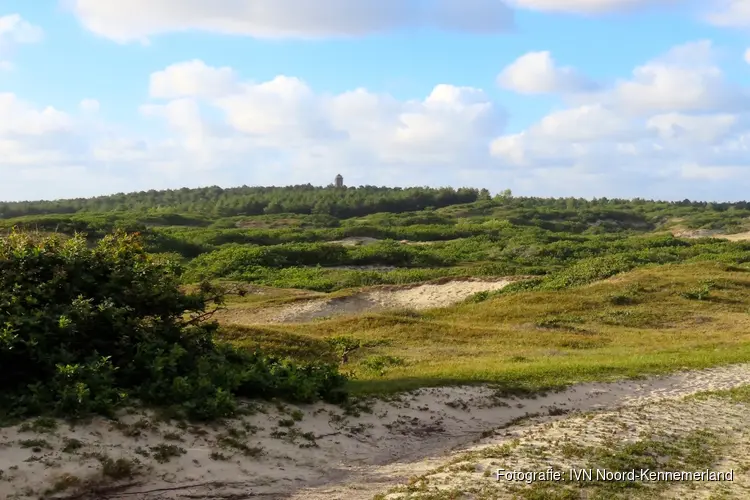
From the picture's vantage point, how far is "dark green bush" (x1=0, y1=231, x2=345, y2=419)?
1064 cm

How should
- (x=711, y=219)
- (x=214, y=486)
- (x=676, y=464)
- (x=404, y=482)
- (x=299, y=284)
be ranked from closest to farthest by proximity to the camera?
(x=214, y=486) → (x=404, y=482) → (x=676, y=464) → (x=299, y=284) → (x=711, y=219)

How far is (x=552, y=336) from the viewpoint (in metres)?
26.4

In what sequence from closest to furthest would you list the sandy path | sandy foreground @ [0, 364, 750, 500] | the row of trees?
sandy foreground @ [0, 364, 750, 500] → the sandy path → the row of trees

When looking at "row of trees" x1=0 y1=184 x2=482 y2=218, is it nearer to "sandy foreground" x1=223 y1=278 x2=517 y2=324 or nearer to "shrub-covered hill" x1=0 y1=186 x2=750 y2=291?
"shrub-covered hill" x1=0 y1=186 x2=750 y2=291

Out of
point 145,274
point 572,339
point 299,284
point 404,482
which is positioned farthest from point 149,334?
point 299,284

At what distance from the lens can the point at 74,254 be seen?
12.5 metres

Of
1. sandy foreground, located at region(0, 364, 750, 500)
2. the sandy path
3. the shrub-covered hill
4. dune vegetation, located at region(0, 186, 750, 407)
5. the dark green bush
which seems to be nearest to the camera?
sandy foreground, located at region(0, 364, 750, 500)

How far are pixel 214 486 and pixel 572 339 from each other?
60.6 ft

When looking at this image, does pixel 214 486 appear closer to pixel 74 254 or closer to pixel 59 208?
pixel 74 254

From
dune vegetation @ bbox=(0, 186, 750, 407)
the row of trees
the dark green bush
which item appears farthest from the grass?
the row of trees

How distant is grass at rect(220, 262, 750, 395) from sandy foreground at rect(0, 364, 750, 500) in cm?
134

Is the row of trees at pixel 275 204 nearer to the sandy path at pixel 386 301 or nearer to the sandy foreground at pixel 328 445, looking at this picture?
the sandy path at pixel 386 301

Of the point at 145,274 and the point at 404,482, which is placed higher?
the point at 145,274

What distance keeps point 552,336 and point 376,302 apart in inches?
512
